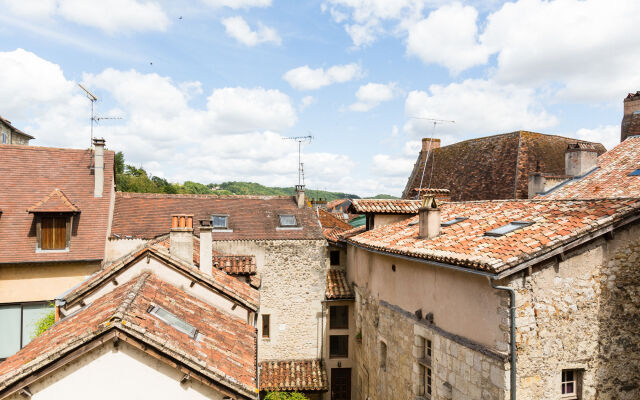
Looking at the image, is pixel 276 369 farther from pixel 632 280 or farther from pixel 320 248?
pixel 632 280

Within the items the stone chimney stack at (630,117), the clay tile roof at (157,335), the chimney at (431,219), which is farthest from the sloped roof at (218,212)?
the stone chimney stack at (630,117)

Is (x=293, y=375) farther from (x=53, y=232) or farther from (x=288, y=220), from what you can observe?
(x=53, y=232)

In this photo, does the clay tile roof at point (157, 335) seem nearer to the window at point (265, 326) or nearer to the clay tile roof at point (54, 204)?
the clay tile roof at point (54, 204)

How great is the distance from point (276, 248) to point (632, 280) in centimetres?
1338

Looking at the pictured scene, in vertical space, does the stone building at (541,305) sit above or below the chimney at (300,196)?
below

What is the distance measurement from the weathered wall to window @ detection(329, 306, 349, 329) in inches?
24.9

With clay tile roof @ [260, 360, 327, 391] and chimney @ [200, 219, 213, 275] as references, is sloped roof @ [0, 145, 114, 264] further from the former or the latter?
clay tile roof @ [260, 360, 327, 391]

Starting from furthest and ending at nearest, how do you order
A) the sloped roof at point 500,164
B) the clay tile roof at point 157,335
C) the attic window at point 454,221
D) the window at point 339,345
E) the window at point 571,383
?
the sloped roof at point 500,164 < the window at point 339,345 < the attic window at point 454,221 < the window at point 571,383 < the clay tile roof at point 157,335

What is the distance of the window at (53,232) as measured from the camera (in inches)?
571

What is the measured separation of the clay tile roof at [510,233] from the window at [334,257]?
734 cm

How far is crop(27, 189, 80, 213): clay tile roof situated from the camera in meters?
14.5

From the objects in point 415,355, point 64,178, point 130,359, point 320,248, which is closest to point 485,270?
point 415,355

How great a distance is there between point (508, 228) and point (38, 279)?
49.4ft

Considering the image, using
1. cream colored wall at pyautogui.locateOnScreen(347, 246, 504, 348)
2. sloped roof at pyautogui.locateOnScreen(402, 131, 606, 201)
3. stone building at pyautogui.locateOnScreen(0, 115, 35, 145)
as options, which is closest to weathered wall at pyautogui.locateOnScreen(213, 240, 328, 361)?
cream colored wall at pyautogui.locateOnScreen(347, 246, 504, 348)
